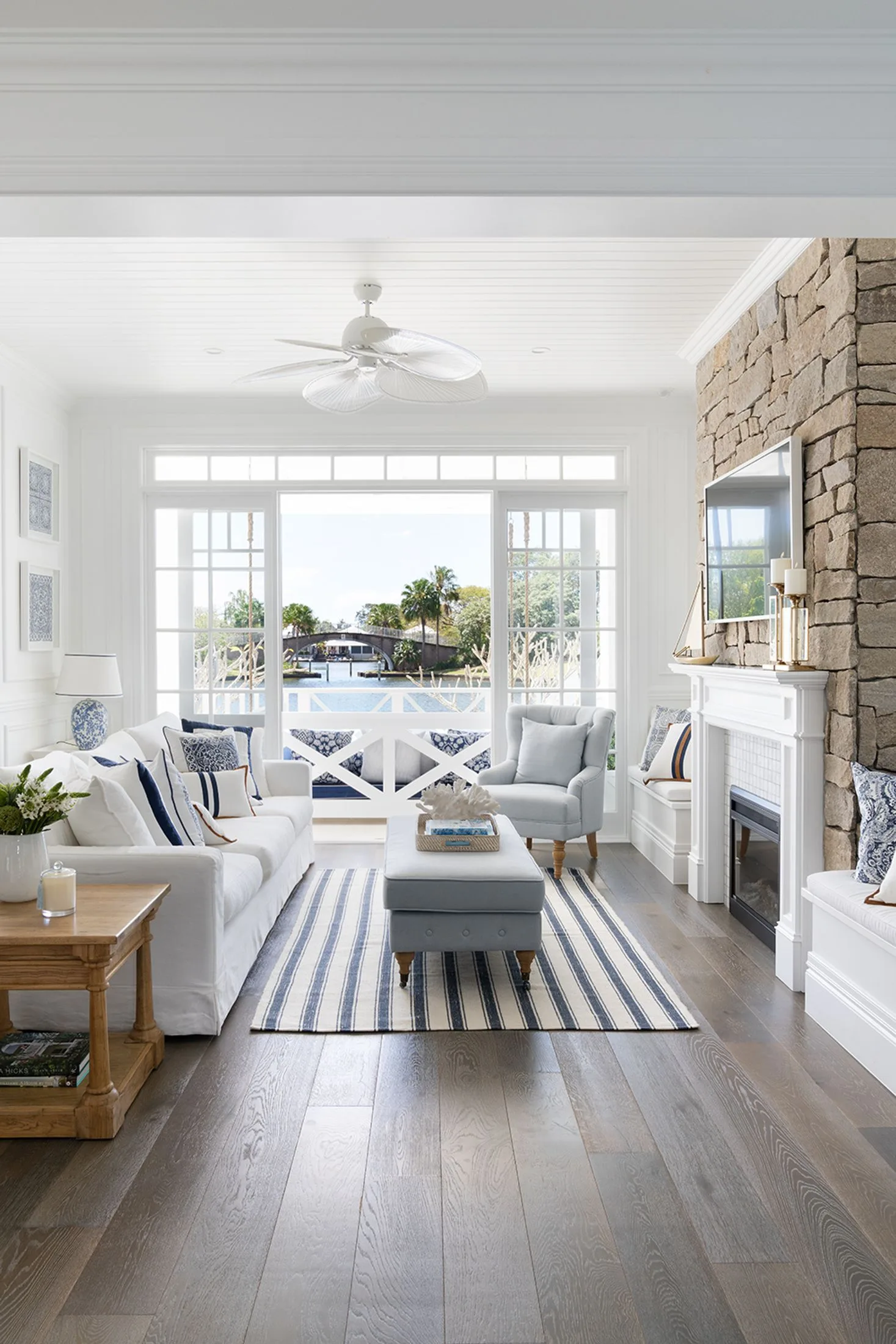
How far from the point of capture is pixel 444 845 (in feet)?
12.2

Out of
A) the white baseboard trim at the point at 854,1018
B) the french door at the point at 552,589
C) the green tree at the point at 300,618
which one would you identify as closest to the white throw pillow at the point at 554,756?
the french door at the point at 552,589

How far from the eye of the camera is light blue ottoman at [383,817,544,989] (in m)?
3.39

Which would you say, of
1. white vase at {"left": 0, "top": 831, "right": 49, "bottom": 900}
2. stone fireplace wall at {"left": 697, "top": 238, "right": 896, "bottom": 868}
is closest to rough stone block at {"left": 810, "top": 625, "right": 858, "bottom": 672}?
stone fireplace wall at {"left": 697, "top": 238, "right": 896, "bottom": 868}

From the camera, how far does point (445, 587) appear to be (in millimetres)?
11125

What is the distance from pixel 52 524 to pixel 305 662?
5.67 m

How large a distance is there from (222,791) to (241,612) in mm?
1830

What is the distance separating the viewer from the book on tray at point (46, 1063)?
8.40 feet

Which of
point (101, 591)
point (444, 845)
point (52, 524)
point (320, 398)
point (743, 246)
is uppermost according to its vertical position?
point (743, 246)

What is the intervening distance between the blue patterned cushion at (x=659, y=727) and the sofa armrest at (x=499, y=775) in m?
0.86

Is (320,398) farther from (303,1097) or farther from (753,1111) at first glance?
(753,1111)

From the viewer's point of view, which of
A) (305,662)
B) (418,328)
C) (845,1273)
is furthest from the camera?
(305,662)

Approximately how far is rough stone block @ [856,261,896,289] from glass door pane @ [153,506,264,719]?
13.0ft

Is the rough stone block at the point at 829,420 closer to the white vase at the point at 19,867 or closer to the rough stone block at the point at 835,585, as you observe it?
the rough stone block at the point at 835,585

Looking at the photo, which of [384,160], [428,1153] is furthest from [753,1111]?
[384,160]
